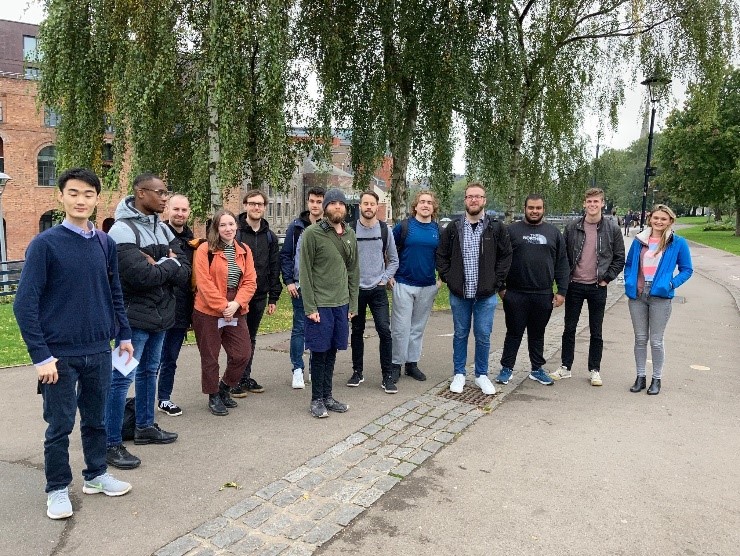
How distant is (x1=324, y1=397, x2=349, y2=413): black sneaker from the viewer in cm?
522

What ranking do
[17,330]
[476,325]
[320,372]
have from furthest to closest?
[17,330] → [476,325] → [320,372]

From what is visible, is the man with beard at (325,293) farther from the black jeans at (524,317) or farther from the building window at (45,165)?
the building window at (45,165)

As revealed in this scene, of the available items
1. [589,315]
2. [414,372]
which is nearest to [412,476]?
[414,372]

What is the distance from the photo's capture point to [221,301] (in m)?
4.91

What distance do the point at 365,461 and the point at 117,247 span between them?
2316 mm

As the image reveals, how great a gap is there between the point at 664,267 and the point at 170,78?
7673 millimetres

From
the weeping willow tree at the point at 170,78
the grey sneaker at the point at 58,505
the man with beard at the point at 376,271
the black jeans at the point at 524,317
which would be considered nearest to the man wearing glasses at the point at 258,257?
the man with beard at the point at 376,271

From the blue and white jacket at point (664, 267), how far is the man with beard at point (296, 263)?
11.1 ft

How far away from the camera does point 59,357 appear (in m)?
3.25

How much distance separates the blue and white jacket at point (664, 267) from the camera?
587 cm

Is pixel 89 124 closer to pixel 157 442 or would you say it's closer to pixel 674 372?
pixel 157 442

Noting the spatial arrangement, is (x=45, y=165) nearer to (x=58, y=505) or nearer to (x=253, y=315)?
(x=253, y=315)

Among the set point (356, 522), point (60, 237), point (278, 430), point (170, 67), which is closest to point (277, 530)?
point (356, 522)

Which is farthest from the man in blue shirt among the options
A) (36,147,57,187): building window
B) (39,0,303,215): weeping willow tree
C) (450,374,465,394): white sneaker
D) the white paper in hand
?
(36,147,57,187): building window
